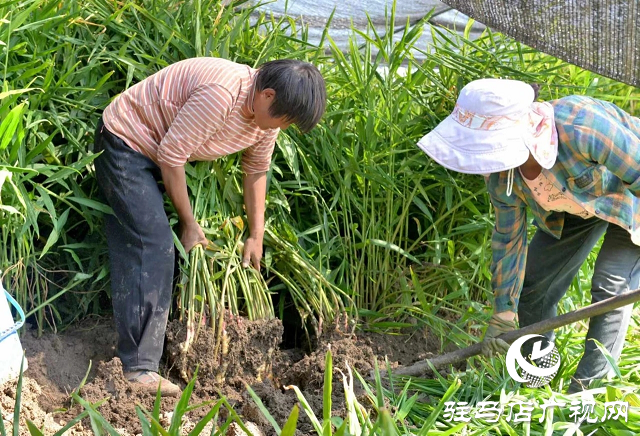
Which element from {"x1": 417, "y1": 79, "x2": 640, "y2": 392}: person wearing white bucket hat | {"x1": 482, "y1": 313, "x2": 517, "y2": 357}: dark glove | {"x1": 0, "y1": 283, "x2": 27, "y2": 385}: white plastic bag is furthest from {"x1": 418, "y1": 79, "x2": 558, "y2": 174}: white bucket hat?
{"x1": 0, "y1": 283, "x2": 27, "y2": 385}: white plastic bag

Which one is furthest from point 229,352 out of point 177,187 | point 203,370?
point 177,187

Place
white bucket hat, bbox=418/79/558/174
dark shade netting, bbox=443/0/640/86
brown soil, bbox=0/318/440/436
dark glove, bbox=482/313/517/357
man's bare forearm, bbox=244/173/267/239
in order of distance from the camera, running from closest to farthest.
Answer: dark shade netting, bbox=443/0/640/86 < white bucket hat, bbox=418/79/558/174 < brown soil, bbox=0/318/440/436 < dark glove, bbox=482/313/517/357 < man's bare forearm, bbox=244/173/267/239

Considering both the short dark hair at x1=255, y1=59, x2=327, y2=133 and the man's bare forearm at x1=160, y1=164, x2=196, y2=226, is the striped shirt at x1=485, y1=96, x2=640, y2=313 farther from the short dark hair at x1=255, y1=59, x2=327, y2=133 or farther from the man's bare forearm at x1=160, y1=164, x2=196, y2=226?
the man's bare forearm at x1=160, y1=164, x2=196, y2=226

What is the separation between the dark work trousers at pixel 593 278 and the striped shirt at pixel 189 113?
3.48 ft

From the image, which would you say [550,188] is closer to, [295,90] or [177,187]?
[295,90]

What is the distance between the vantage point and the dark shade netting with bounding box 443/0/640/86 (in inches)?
66.0

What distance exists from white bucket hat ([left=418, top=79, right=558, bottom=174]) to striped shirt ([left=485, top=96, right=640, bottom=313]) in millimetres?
96

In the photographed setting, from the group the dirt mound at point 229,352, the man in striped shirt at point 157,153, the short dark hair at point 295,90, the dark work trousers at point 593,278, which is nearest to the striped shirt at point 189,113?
the man in striped shirt at point 157,153

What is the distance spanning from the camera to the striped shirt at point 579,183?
90.1 inches

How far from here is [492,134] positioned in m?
2.22

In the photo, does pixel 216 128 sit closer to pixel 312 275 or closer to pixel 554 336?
pixel 312 275

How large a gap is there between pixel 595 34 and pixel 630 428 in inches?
45.8

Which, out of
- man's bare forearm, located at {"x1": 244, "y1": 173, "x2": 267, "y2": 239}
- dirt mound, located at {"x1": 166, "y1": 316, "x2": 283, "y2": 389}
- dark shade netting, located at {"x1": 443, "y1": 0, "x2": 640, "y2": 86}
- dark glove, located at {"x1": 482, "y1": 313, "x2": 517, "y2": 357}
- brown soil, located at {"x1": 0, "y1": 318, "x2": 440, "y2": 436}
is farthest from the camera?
man's bare forearm, located at {"x1": 244, "y1": 173, "x2": 267, "y2": 239}

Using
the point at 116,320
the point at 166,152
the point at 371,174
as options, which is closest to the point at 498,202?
the point at 371,174
